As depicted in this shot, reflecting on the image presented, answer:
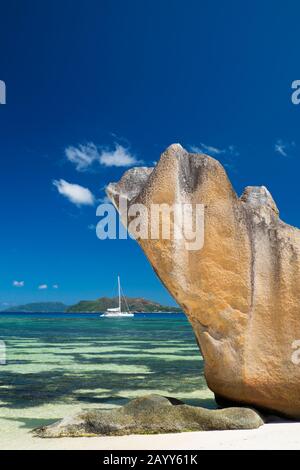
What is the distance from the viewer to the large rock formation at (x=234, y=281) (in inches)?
283

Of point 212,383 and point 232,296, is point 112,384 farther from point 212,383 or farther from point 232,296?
point 232,296

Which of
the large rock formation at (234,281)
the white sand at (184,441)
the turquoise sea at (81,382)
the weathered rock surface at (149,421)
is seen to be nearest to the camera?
the white sand at (184,441)

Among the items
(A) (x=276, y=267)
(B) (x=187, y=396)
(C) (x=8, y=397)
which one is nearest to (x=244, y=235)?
(A) (x=276, y=267)

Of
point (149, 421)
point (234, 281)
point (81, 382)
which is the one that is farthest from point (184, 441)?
point (81, 382)

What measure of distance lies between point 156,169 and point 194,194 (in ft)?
2.11

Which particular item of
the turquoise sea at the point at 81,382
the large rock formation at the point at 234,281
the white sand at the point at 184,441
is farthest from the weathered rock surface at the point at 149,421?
the turquoise sea at the point at 81,382

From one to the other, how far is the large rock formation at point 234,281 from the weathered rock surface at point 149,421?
2.14 feet

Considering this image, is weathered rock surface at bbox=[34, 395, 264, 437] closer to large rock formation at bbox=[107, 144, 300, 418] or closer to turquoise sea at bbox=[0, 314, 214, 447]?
large rock formation at bbox=[107, 144, 300, 418]

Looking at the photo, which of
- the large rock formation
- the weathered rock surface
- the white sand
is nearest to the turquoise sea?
the white sand

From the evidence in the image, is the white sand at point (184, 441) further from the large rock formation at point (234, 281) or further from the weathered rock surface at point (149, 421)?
the large rock formation at point (234, 281)

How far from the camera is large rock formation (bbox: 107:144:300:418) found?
720 cm

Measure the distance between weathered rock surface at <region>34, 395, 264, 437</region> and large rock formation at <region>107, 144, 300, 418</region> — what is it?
65 cm

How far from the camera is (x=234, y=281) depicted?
7340 mm

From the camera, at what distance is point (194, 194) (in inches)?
287
